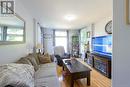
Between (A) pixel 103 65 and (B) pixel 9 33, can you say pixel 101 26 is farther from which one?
(B) pixel 9 33

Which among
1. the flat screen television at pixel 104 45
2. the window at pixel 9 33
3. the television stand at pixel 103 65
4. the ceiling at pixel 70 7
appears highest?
the ceiling at pixel 70 7

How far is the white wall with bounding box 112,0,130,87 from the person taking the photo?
773 millimetres

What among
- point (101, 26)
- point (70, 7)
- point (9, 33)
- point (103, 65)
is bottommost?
point (103, 65)

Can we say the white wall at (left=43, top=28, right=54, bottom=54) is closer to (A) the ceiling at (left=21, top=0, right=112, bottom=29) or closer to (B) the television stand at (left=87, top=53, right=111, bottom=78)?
(A) the ceiling at (left=21, top=0, right=112, bottom=29)

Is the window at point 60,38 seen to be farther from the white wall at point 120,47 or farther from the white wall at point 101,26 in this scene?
the white wall at point 120,47

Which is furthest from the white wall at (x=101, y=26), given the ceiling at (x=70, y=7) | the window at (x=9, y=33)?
the window at (x=9, y=33)

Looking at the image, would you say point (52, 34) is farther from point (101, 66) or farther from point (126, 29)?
point (126, 29)

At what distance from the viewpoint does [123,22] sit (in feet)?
2.61

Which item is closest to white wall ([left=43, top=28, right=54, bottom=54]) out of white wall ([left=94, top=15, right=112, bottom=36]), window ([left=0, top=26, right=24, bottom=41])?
white wall ([left=94, top=15, right=112, bottom=36])

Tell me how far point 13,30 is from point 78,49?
6.61 metres

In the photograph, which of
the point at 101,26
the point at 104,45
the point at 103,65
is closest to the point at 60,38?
the point at 101,26

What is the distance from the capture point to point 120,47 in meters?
0.81

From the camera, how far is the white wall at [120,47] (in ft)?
2.54

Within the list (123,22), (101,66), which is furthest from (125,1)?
(101,66)
